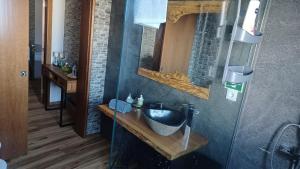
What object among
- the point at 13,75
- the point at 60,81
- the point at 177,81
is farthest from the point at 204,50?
the point at 60,81

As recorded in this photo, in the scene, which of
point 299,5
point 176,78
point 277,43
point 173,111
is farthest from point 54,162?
point 299,5

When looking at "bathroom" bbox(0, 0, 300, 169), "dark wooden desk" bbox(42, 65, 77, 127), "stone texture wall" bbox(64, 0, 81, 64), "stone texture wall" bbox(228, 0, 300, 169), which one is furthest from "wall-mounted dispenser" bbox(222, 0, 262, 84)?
"stone texture wall" bbox(64, 0, 81, 64)

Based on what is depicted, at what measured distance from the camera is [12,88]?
93.4 inches

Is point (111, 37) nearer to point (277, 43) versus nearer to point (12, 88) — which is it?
point (12, 88)

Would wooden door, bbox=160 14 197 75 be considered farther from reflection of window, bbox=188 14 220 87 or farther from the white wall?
the white wall

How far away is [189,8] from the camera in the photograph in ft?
6.57

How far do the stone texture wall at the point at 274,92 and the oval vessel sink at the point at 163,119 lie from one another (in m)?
0.52

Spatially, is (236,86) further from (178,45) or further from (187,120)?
(178,45)

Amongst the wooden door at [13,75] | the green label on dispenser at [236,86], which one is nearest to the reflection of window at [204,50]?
the green label on dispenser at [236,86]

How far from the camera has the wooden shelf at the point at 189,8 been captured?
1.73 m

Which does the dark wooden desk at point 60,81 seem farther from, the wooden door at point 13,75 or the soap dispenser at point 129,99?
the soap dispenser at point 129,99

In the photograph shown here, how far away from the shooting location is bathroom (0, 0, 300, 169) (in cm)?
156

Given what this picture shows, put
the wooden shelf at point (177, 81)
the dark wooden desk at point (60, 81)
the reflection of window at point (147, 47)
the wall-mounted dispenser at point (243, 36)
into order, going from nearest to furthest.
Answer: the wall-mounted dispenser at point (243, 36) → the wooden shelf at point (177, 81) → the reflection of window at point (147, 47) → the dark wooden desk at point (60, 81)

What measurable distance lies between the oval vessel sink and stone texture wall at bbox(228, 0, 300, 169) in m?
0.52
